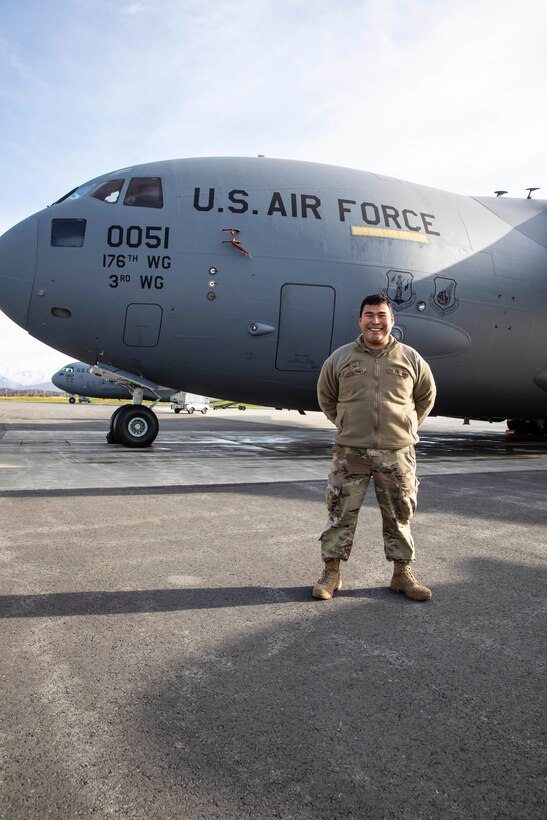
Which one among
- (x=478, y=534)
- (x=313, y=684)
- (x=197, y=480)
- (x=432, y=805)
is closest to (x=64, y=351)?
(x=197, y=480)

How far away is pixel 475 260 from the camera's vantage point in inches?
408

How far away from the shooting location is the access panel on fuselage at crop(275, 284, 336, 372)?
9.41 meters

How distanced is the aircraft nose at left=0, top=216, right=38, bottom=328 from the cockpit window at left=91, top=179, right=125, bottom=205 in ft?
3.68

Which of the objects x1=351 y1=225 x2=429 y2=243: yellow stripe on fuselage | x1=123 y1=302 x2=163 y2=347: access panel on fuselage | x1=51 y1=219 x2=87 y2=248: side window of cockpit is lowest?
x1=123 y1=302 x2=163 y2=347: access panel on fuselage

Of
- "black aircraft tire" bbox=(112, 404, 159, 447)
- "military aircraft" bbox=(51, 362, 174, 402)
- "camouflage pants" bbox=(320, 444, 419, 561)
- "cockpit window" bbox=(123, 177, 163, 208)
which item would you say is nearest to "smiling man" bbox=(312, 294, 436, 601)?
"camouflage pants" bbox=(320, 444, 419, 561)

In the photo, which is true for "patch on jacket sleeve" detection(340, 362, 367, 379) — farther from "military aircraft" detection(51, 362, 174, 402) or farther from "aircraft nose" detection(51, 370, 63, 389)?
"aircraft nose" detection(51, 370, 63, 389)

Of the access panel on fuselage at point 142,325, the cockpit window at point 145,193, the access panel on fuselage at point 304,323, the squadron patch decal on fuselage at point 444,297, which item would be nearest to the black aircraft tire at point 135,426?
the access panel on fuselage at point 142,325

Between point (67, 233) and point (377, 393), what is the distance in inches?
291

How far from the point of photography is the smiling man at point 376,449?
337 cm

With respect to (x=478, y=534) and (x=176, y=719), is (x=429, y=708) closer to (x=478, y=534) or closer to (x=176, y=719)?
(x=176, y=719)

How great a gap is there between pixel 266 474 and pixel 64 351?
15.4 feet

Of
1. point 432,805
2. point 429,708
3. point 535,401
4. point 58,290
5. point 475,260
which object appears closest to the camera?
point 432,805

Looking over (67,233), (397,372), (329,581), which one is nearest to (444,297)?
(67,233)

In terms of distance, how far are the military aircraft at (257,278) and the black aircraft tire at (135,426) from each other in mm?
27
